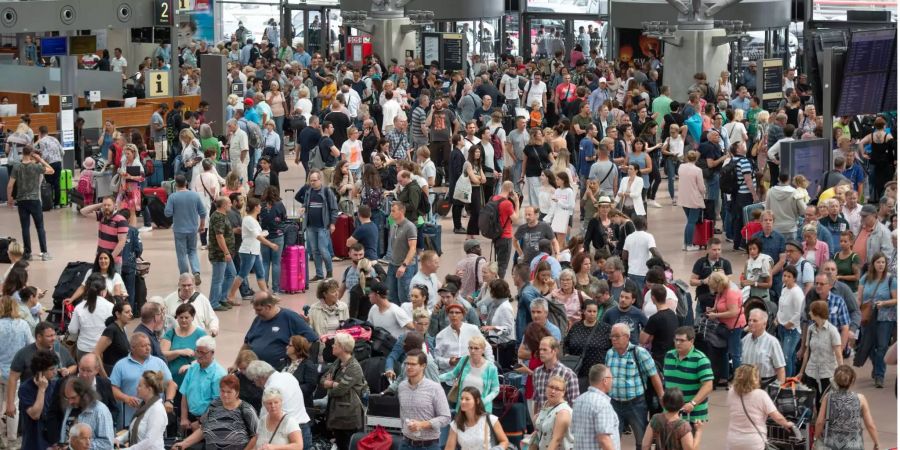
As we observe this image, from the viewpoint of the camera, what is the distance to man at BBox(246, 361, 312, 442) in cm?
1037

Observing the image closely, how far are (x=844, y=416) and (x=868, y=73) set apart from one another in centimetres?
819

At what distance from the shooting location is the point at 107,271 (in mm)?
13797

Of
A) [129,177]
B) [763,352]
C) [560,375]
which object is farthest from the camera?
[129,177]

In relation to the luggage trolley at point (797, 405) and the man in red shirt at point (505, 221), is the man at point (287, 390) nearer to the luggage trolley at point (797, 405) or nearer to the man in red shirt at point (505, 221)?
the luggage trolley at point (797, 405)

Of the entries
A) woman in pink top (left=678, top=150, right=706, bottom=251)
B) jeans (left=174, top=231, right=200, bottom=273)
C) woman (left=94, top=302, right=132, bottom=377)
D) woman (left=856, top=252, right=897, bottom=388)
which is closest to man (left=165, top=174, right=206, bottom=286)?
jeans (left=174, top=231, right=200, bottom=273)

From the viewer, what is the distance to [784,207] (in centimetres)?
1698

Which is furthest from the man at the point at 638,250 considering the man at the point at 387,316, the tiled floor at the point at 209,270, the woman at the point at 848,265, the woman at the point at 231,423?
the woman at the point at 231,423

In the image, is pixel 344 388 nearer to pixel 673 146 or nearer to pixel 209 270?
pixel 209 270

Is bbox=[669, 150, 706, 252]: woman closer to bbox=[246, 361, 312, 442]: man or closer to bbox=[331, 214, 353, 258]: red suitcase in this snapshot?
bbox=[331, 214, 353, 258]: red suitcase

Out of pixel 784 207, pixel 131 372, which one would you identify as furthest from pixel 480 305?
pixel 784 207

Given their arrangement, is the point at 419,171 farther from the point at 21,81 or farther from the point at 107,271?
the point at 21,81

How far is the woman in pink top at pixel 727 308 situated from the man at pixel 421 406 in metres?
3.32

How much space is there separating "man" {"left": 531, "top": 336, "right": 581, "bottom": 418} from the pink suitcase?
21.3 ft

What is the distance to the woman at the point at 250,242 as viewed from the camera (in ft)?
52.4
